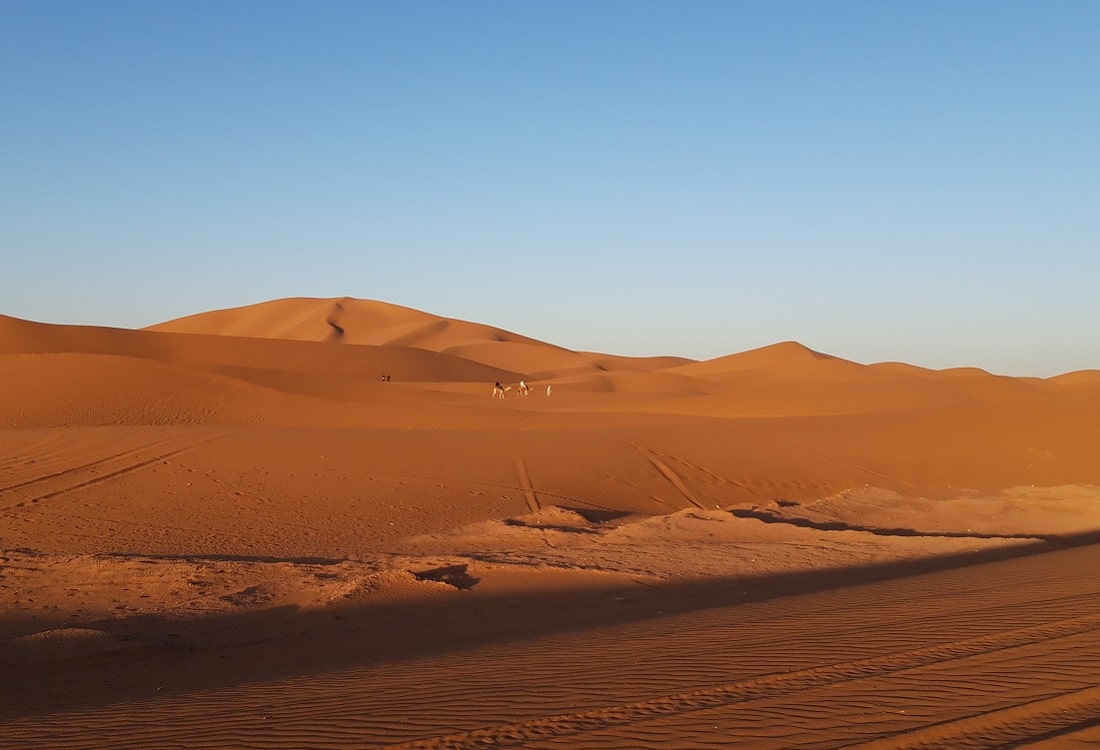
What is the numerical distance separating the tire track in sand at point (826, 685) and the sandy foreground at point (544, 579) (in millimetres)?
30

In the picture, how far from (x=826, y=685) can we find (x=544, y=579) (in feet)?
18.2

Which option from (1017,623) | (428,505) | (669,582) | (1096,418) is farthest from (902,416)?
(1017,623)

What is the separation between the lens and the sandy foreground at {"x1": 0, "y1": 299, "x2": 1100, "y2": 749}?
246 inches

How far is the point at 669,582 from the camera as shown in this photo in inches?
472

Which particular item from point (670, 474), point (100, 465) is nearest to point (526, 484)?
point (670, 474)

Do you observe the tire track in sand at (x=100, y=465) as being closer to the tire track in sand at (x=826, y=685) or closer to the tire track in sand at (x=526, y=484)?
the tire track in sand at (x=526, y=484)

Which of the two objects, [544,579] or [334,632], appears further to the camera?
[544,579]

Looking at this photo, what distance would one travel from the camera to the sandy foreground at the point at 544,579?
6242mm

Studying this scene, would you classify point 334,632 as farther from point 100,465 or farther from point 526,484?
point 100,465

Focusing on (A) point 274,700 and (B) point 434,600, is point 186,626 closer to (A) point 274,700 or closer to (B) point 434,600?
(B) point 434,600

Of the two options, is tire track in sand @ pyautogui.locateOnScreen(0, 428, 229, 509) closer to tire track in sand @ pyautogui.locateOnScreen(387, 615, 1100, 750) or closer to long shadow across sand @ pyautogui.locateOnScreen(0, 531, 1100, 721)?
long shadow across sand @ pyautogui.locateOnScreen(0, 531, 1100, 721)

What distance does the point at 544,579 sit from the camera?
11.8 m

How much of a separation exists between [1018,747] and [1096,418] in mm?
27606

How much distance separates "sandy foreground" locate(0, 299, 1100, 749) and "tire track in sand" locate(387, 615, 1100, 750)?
0.03 meters
